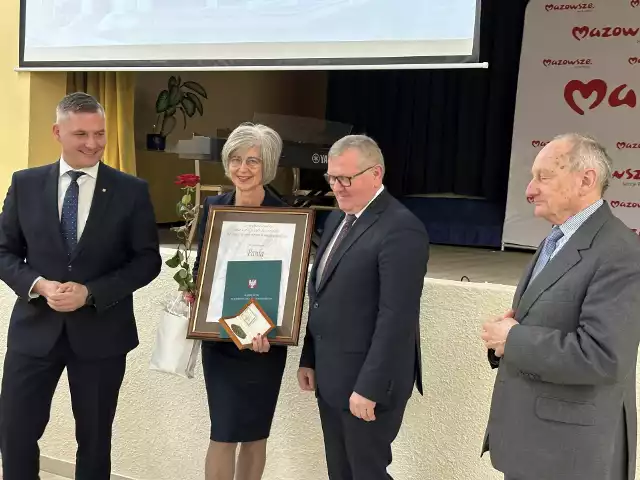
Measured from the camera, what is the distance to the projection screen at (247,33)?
2705 mm

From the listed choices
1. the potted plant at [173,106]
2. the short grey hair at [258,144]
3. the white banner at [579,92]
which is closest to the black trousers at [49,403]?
the short grey hair at [258,144]

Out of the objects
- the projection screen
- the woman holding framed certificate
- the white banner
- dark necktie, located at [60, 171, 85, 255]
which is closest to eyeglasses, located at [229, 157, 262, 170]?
the woman holding framed certificate

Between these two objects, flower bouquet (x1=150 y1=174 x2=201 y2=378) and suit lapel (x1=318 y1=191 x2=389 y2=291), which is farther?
flower bouquet (x1=150 y1=174 x2=201 y2=378)

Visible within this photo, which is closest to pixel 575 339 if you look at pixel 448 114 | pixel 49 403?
pixel 49 403

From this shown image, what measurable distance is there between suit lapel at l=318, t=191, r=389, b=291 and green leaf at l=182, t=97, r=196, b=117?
4213mm

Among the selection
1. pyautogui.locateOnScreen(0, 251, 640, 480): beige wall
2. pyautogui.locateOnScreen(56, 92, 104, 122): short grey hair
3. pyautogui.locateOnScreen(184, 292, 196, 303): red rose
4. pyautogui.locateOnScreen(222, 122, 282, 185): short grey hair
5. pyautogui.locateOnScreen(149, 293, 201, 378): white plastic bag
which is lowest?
pyautogui.locateOnScreen(0, 251, 640, 480): beige wall

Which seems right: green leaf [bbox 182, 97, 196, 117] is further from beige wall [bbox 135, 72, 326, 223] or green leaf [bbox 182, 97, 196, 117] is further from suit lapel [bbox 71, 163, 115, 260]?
suit lapel [bbox 71, 163, 115, 260]

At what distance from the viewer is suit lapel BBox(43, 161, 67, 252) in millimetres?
2318

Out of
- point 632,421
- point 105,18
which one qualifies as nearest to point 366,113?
point 105,18

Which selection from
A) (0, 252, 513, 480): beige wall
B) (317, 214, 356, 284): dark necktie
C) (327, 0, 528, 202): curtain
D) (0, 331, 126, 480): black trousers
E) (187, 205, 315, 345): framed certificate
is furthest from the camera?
(327, 0, 528, 202): curtain

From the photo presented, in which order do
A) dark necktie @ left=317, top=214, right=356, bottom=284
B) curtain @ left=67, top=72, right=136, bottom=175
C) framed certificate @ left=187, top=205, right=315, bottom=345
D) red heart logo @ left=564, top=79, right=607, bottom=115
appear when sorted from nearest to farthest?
dark necktie @ left=317, top=214, right=356, bottom=284
framed certificate @ left=187, top=205, right=315, bottom=345
curtain @ left=67, top=72, right=136, bottom=175
red heart logo @ left=564, top=79, right=607, bottom=115

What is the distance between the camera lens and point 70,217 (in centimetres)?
235

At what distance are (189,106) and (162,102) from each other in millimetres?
452

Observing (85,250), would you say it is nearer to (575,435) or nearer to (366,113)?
(575,435)
